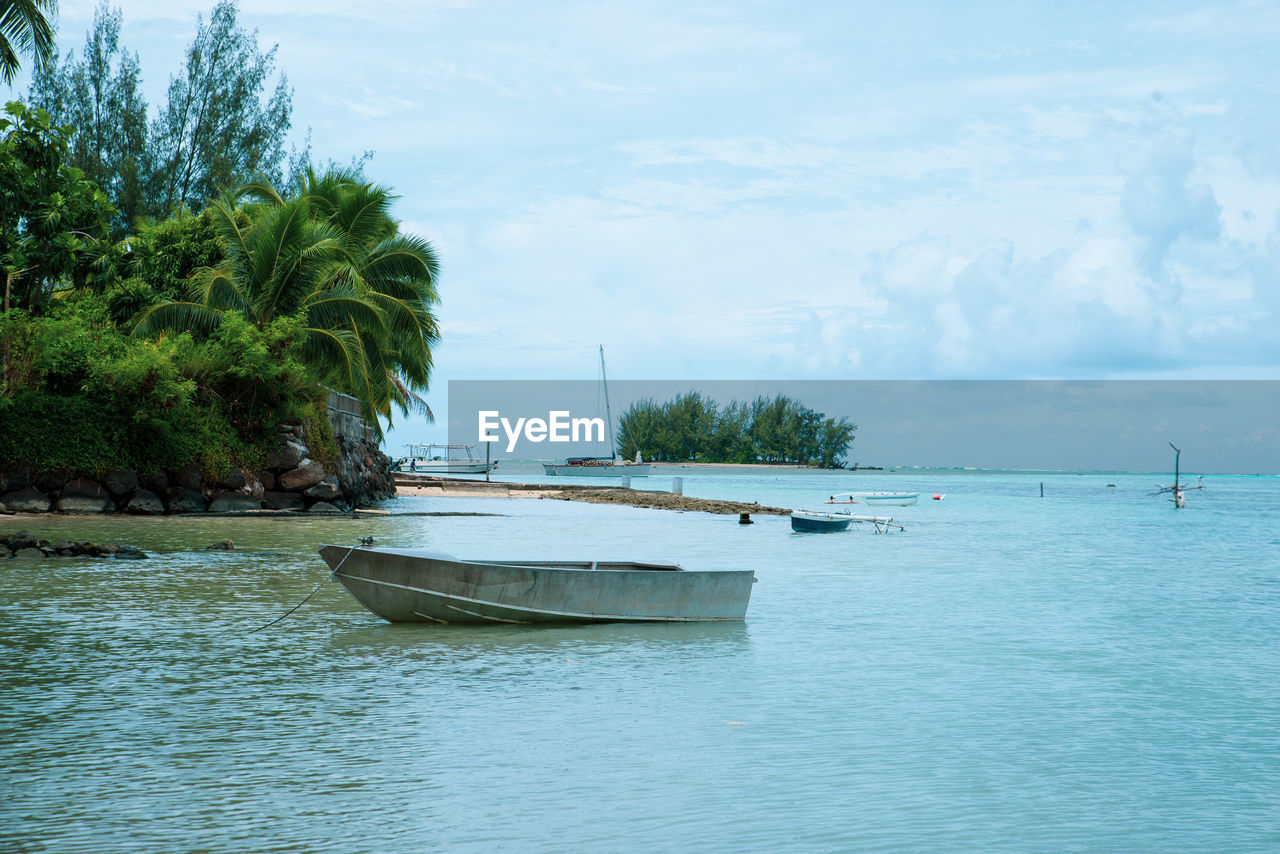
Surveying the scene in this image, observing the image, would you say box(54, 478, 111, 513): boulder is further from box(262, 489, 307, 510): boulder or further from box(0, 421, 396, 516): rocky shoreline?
box(262, 489, 307, 510): boulder

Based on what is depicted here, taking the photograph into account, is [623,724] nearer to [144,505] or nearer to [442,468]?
[144,505]

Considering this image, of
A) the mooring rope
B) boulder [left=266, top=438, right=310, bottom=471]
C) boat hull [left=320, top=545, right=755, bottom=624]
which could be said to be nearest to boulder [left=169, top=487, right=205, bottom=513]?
boulder [left=266, top=438, right=310, bottom=471]

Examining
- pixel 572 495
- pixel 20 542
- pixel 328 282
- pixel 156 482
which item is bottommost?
pixel 572 495

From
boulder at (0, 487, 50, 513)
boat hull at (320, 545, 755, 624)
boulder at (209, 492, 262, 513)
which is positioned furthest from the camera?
boulder at (209, 492, 262, 513)

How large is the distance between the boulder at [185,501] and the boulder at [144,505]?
0.33m

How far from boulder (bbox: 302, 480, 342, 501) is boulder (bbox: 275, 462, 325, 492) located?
126 millimetres

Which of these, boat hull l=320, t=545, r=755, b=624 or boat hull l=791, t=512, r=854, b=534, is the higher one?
boat hull l=320, t=545, r=755, b=624

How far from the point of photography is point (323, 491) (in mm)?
28359

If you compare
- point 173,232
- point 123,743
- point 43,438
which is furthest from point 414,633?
point 173,232

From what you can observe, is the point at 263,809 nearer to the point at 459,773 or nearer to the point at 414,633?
the point at 459,773

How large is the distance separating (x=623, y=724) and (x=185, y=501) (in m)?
21.4

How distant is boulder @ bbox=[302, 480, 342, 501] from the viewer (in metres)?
28.2

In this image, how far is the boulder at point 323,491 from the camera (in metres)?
28.2

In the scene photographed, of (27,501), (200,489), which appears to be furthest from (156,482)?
(27,501)
